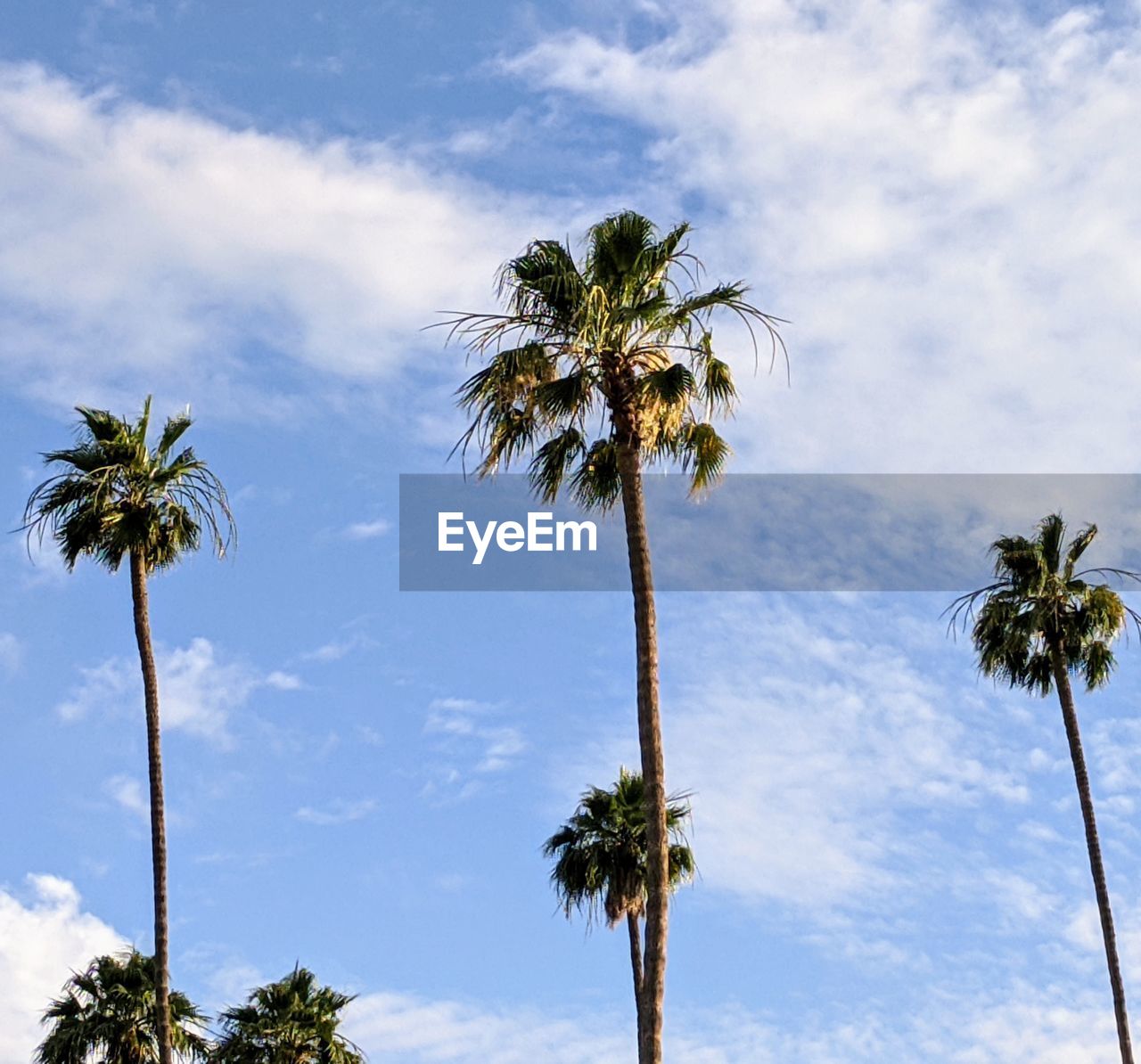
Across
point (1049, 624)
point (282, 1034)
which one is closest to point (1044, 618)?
point (1049, 624)

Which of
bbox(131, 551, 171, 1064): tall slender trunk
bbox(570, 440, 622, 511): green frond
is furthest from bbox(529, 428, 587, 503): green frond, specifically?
bbox(131, 551, 171, 1064): tall slender trunk

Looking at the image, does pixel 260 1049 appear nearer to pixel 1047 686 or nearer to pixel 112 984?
pixel 112 984

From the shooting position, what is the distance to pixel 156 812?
37.4m

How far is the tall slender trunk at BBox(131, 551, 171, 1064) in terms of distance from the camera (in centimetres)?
3581

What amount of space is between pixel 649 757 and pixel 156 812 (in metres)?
18.1

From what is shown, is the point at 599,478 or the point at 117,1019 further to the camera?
the point at 117,1019

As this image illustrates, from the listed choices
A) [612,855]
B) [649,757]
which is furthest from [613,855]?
[649,757]

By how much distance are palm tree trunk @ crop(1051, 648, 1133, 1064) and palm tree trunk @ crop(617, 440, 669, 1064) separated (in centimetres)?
1918

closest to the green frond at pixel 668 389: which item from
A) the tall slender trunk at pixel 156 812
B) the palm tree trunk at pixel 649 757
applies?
the palm tree trunk at pixel 649 757

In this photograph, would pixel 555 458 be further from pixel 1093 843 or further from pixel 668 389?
pixel 1093 843

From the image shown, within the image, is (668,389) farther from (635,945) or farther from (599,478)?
(635,945)

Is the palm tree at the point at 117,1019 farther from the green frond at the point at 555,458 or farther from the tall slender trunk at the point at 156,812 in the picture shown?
the green frond at the point at 555,458

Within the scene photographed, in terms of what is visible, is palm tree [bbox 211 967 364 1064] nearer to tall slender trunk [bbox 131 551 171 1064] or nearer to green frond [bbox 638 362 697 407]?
tall slender trunk [bbox 131 551 171 1064]

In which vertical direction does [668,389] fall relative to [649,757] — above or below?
above
